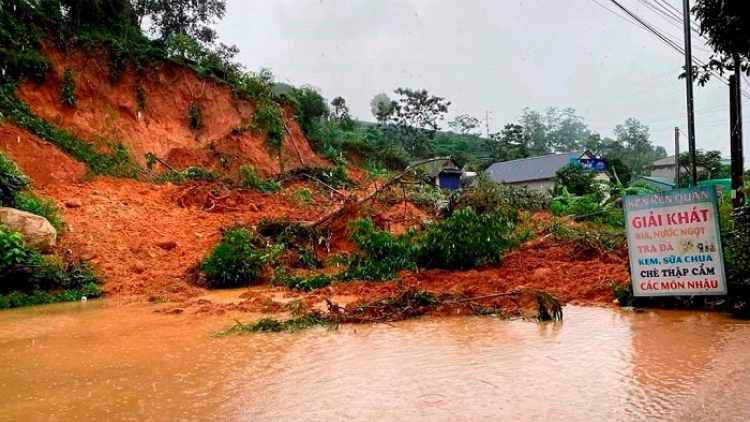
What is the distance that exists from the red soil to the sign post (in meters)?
15.8

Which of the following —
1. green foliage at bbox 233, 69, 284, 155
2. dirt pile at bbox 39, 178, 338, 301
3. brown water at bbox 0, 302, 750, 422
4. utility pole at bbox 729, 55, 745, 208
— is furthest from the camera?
green foliage at bbox 233, 69, 284, 155

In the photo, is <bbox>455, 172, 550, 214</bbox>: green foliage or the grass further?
<bbox>455, 172, 550, 214</bbox>: green foliage

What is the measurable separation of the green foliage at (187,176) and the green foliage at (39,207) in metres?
6.42

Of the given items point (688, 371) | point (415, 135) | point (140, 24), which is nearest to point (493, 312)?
point (688, 371)

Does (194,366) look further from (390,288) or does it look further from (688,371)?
(390,288)

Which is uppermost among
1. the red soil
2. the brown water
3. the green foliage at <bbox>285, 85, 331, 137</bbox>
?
the green foliage at <bbox>285, 85, 331, 137</bbox>

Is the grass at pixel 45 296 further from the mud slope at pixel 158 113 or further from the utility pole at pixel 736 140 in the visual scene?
the utility pole at pixel 736 140

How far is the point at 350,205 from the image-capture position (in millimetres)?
13867

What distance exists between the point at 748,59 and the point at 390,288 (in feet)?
20.5

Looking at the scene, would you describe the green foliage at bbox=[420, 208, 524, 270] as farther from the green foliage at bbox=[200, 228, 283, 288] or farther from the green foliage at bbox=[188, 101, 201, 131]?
the green foliage at bbox=[188, 101, 201, 131]

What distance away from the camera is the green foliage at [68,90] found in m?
19.9

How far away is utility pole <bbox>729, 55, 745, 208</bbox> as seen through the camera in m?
9.54

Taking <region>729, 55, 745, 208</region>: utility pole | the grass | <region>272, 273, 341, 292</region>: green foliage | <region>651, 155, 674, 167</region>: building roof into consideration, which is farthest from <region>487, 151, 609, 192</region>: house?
the grass

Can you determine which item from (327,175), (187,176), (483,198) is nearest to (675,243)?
(483,198)
